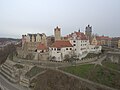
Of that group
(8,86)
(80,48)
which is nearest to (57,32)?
(80,48)

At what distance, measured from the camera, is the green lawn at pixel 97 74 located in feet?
119

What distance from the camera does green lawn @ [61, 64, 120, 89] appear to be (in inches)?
1427

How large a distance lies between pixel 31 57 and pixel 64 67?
13916 mm

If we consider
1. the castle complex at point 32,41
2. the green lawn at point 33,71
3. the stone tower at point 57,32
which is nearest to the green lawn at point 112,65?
the green lawn at point 33,71

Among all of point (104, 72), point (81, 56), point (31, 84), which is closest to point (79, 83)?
point (104, 72)

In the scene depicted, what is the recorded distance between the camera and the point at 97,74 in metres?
39.5

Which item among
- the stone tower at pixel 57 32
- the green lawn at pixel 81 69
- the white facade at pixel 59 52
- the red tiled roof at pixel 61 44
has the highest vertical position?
the stone tower at pixel 57 32

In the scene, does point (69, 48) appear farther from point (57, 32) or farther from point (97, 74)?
point (97, 74)

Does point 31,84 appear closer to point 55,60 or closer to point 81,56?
point 55,60

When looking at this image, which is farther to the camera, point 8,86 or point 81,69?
point 8,86

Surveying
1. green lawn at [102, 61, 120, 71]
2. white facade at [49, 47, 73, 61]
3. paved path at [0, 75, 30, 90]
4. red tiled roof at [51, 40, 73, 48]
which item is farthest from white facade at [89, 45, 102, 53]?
paved path at [0, 75, 30, 90]

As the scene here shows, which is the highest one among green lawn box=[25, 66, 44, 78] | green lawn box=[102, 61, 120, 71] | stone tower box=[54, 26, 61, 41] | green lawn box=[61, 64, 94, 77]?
stone tower box=[54, 26, 61, 41]

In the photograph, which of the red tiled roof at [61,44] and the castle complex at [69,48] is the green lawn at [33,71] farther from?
the red tiled roof at [61,44]

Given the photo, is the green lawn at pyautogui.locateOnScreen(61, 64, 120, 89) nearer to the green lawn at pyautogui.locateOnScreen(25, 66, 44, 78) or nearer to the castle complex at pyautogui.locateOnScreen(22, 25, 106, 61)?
the castle complex at pyautogui.locateOnScreen(22, 25, 106, 61)
